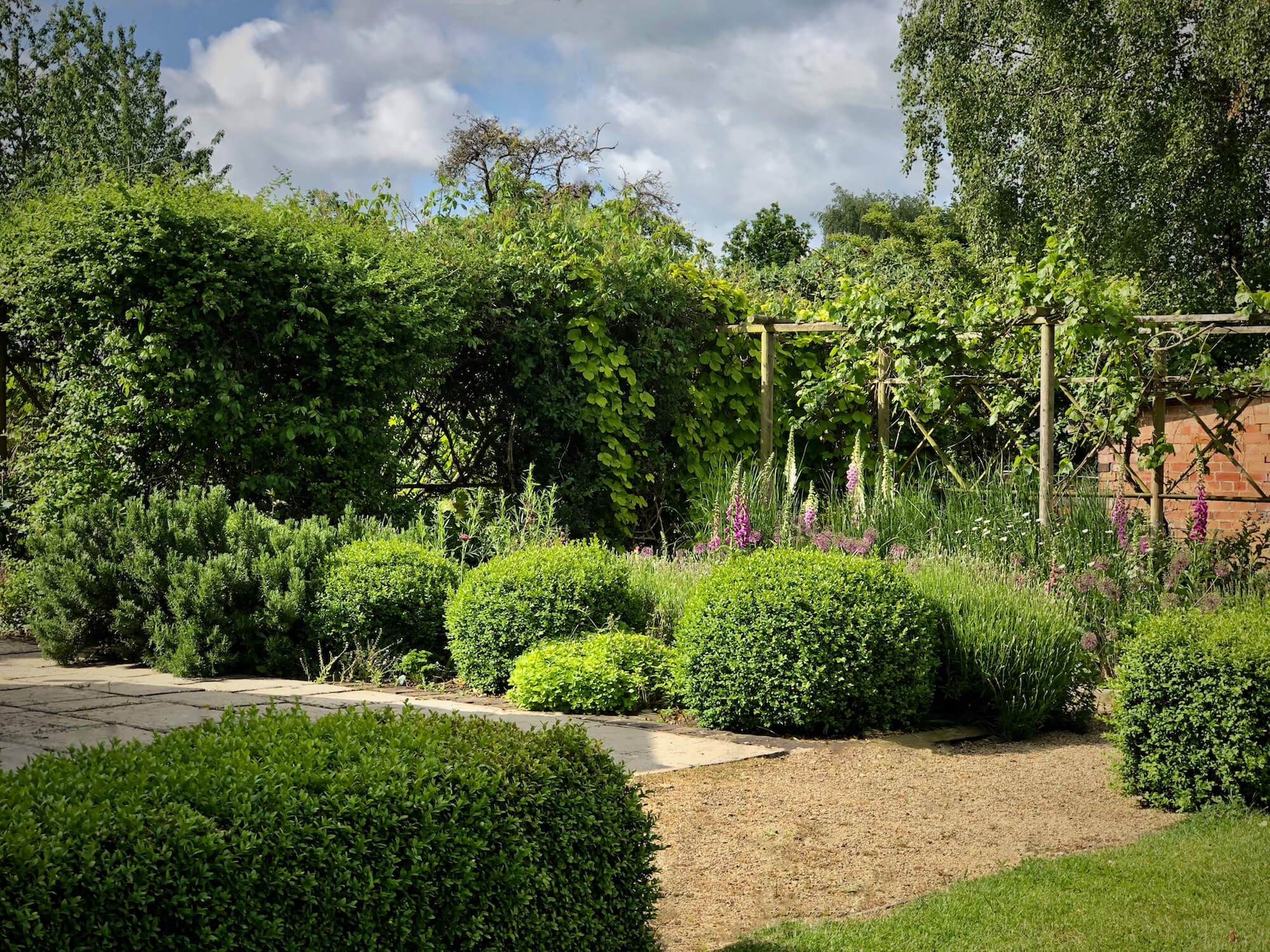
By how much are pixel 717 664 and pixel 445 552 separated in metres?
2.92

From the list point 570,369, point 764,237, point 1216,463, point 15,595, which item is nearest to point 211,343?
point 15,595

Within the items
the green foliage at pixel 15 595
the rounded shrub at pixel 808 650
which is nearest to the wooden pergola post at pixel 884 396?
the rounded shrub at pixel 808 650

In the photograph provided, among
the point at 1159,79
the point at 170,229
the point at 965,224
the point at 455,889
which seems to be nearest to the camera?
the point at 455,889

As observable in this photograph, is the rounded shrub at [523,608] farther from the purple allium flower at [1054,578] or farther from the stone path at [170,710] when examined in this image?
the purple allium flower at [1054,578]

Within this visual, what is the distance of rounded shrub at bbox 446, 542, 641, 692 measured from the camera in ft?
19.2

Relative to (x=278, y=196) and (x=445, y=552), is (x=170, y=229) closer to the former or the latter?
(x=278, y=196)

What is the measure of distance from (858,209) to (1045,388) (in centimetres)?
2956

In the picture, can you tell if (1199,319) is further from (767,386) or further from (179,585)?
(179,585)

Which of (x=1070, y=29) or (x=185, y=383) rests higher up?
(x=1070, y=29)

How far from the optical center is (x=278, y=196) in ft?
26.2

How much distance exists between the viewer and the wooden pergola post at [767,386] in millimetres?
9688

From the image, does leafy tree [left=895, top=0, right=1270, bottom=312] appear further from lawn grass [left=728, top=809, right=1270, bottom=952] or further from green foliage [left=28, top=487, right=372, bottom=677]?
lawn grass [left=728, top=809, right=1270, bottom=952]

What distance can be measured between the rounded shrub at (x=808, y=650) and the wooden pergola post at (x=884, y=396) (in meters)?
4.62

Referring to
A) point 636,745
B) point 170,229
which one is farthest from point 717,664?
point 170,229
